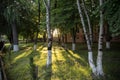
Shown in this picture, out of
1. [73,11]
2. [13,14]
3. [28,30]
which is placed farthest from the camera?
[28,30]

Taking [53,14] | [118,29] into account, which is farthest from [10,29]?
A: [118,29]

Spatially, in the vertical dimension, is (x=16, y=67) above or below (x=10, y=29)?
below

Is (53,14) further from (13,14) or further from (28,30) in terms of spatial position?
(28,30)

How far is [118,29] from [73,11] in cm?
865

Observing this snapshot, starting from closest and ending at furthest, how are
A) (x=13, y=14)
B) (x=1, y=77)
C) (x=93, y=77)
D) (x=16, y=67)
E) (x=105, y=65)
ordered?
(x=93, y=77) < (x=1, y=77) < (x=105, y=65) < (x=16, y=67) < (x=13, y=14)

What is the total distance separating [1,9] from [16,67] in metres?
8.77

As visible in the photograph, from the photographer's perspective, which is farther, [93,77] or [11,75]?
[11,75]

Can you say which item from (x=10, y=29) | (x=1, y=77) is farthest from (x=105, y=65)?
(x=10, y=29)

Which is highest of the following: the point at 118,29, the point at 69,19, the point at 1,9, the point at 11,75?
the point at 1,9

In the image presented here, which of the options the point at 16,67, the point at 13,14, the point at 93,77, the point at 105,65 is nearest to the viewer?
the point at 93,77

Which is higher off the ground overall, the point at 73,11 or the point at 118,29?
the point at 73,11

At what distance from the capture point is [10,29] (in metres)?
21.2

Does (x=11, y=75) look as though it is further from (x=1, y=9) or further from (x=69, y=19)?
(x=1, y=9)

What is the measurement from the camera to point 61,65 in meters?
12.5
